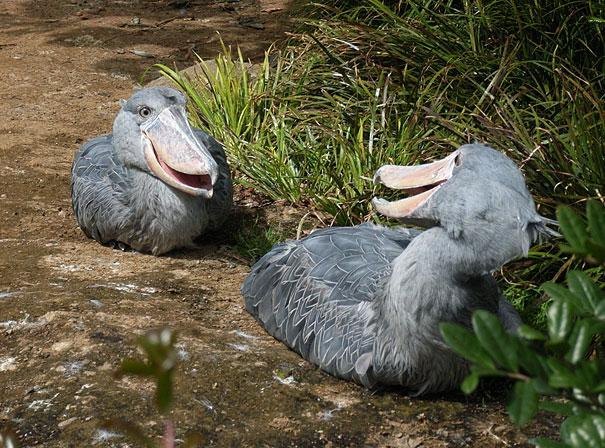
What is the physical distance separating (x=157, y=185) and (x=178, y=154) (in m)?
0.20

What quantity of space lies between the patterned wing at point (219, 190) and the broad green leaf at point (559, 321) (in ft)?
13.2

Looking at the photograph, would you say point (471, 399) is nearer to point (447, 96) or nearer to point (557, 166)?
point (557, 166)

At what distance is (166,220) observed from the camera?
5.17 meters

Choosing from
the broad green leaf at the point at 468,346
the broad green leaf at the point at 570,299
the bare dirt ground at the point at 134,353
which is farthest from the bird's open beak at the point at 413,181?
the broad green leaf at the point at 468,346

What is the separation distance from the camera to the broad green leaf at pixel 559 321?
132 centimetres

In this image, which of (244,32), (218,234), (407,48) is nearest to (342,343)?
(218,234)

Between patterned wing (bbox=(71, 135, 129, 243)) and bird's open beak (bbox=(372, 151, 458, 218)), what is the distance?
1.90 metres

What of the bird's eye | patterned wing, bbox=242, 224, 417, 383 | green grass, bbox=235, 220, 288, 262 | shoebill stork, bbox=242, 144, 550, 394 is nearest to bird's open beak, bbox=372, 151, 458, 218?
shoebill stork, bbox=242, 144, 550, 394

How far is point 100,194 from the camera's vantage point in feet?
17.7

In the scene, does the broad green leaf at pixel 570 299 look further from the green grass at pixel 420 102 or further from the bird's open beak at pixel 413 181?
the green grass at pixel 420 102

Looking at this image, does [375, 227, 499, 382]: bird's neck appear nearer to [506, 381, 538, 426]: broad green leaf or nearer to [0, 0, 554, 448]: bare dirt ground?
[0, 0, 554, 448]: bare dirt ground

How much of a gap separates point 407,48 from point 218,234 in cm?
170

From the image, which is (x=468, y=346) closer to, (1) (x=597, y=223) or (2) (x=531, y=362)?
(2) (x=531, y=362)

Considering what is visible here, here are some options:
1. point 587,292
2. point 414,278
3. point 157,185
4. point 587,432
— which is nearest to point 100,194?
point 157,185
